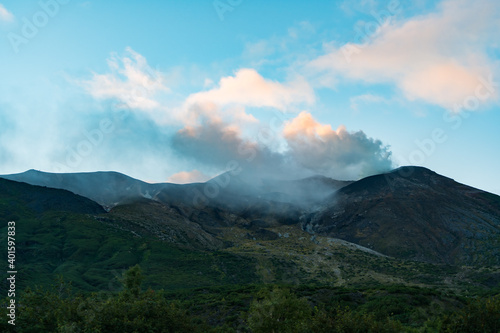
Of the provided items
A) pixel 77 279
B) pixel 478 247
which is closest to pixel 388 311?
pixel 77 279

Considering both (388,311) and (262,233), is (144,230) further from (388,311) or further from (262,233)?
(388,311)

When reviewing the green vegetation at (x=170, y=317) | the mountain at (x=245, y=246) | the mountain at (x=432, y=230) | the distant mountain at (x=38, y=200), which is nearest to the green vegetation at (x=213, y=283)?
the green vegetation at (x=170, y=317)

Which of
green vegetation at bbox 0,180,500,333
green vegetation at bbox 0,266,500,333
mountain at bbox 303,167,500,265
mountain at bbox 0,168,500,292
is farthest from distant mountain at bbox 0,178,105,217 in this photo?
mountain at bbox 303,167,500,265

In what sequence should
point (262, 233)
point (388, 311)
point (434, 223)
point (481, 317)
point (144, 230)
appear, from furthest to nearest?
point (262, 233), point (434, 223), point (144, 230), point (388, 311), point (481, 317)

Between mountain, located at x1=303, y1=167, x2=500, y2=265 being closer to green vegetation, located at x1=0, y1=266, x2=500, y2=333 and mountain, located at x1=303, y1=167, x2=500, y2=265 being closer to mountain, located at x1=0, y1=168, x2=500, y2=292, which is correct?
mountain, located at x1=0, y1=168, x2=500, y2=292

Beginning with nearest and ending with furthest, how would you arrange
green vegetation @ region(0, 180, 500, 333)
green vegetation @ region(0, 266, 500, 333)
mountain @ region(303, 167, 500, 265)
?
green vegetation @ region(0, 266, 500, 333) < green vegetation @ region(0, 180, 500, 333) < mountain @ region(303, 167, 500, 265)

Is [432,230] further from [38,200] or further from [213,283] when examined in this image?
[38,200]

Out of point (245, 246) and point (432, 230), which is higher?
point (432, 230)

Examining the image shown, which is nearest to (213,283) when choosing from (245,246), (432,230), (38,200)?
(245,246)

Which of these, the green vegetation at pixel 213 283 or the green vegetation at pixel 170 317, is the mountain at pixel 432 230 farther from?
the green vegetation at pixel 170 317

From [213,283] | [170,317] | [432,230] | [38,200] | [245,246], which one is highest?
[38,200]

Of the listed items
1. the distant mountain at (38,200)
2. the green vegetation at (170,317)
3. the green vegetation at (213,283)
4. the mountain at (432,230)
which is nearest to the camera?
the green vegetation at (170,317)

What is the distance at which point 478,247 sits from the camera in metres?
152

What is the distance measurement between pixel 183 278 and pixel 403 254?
341 ft
